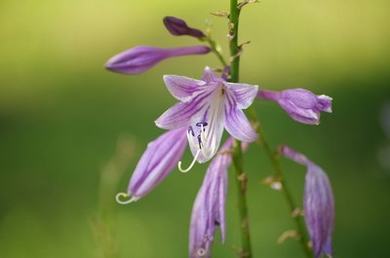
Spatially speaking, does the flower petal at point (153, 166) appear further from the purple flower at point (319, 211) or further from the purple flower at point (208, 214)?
the purple flower at point (319, 211)

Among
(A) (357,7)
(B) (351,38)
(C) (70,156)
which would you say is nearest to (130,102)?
(C) (70,156)

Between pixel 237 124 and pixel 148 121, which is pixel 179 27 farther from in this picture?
pixel 148 121

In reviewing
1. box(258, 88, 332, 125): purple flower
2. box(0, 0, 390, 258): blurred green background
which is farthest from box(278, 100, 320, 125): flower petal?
box(0, 0, 390, 258): blurred green background

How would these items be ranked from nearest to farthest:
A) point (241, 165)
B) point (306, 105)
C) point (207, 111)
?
point (306, 105) → point (241, 165) → point (207, 111)

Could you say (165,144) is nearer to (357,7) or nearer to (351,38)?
(351,38)

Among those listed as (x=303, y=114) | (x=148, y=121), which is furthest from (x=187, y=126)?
→ (x=148, y=121)
